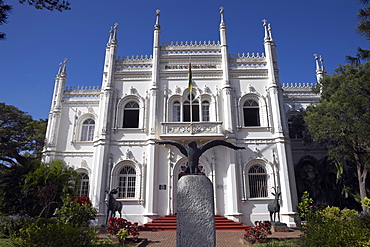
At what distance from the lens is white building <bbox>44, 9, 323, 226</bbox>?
1633cm

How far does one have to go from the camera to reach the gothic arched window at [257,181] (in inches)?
655

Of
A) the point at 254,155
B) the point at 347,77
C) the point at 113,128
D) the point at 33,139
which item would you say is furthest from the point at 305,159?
the point at 33,139

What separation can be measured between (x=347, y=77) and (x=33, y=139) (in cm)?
2249

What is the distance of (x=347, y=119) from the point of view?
15.2 m

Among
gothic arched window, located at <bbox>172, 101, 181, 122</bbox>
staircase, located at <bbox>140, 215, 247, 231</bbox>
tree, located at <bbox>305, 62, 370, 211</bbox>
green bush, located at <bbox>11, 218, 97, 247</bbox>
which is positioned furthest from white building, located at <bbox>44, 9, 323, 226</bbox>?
green bush, located at <bbox>11, 218, 97, 247</bbox>

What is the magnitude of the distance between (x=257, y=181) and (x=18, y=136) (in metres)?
17.9

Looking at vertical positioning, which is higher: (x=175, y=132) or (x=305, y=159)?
(x=175, y=132)

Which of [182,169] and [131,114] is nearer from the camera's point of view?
[182,169]

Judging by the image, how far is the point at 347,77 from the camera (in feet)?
51.3

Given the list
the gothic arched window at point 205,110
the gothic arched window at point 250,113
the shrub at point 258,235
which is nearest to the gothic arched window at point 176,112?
the gothic arched window at point 205,110

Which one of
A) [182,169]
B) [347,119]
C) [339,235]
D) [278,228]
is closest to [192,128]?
[182,169]

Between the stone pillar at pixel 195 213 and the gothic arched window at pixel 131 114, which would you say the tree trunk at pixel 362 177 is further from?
the gothic arched window at pixel 131 114

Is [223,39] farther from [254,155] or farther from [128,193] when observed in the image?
[128,193]

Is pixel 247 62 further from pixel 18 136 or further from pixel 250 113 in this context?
pixel 18 136
